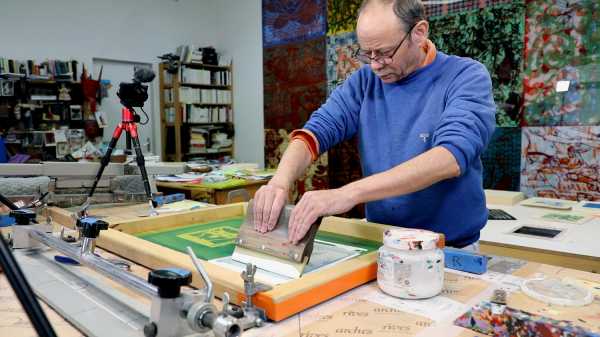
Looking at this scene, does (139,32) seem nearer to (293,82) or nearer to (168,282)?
(293,82)

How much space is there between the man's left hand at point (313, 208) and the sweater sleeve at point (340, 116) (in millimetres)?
Result: 432

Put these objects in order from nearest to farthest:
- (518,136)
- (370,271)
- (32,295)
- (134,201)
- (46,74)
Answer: (32,295), (370,271), (134,201), (518,136), (46,74)

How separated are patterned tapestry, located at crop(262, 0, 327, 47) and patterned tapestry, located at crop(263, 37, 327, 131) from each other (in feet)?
0.32

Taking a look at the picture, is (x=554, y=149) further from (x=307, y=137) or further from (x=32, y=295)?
(x=32, y=295)

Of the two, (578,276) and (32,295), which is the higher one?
(32,295)

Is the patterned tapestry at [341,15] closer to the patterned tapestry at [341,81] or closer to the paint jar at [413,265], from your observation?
the patterned tapestry at [341,81]

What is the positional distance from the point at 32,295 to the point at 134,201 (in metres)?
1.63

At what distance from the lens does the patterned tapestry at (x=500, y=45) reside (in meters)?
3.81

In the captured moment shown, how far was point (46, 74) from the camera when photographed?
512 centimetres

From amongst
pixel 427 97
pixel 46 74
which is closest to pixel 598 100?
pixel 427 97

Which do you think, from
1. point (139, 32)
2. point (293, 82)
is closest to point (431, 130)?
point (293, 82)

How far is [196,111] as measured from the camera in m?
6.24

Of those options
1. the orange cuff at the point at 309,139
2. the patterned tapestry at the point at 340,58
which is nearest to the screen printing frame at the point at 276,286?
the orange cuff at the point at 309,139

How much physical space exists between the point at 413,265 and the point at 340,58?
4.49 meters
